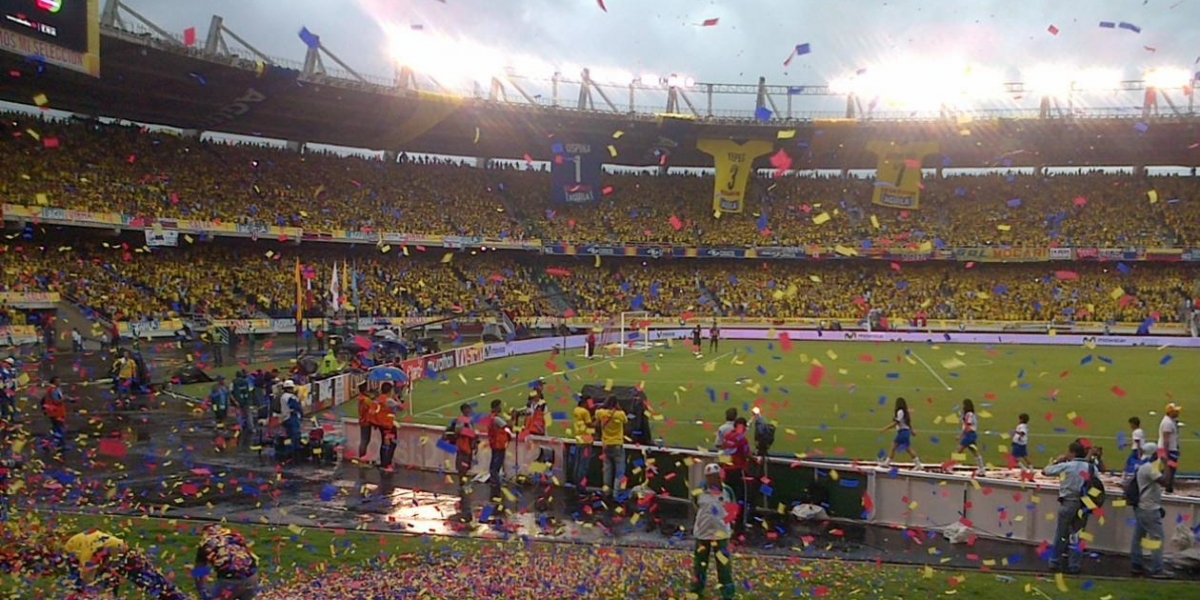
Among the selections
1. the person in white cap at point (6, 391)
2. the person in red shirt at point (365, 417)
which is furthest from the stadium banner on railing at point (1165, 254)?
the person in white cap at point (6, 391)

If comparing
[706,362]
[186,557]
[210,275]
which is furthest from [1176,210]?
[186,557]

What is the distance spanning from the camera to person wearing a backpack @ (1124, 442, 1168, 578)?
9.87m

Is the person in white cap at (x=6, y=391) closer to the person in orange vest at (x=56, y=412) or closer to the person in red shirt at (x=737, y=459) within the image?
the person in orange vest at (x=56, y=412)

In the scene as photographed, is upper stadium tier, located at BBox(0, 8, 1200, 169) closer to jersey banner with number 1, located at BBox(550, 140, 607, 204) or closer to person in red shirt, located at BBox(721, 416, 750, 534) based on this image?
jersey banner with number 1, located at BBox(550, 140, 607, 204)

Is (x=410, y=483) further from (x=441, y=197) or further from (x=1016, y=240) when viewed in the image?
(x=1016, y=240)

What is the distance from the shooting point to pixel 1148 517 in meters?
9.95

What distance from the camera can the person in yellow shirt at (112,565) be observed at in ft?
18.9

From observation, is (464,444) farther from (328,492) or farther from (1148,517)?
(1148,517)

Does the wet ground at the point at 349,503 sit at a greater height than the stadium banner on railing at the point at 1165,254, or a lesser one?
lesser

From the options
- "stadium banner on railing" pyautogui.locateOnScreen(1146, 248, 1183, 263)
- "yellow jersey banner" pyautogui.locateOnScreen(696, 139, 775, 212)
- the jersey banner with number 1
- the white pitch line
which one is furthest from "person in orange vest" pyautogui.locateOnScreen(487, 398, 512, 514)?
"stadium banner on railing" pyautogui.locateOnScreen(1146, 248, 1183, 263)

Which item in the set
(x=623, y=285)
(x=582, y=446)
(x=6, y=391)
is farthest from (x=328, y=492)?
(x=623, y=285)

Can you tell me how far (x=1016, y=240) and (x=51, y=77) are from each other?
52.4 meters

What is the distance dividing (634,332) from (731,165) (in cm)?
1690

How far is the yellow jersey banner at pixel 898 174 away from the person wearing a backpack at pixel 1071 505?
158 ft
